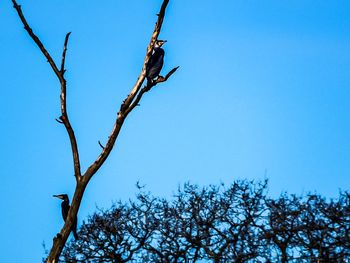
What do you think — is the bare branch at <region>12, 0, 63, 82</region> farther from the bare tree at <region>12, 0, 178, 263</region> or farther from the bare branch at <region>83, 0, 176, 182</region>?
the bare branch at <region>83, 0, 176, 182</region>

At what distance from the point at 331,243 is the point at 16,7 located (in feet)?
59.7

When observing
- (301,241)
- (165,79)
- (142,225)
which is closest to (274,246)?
(301,241)

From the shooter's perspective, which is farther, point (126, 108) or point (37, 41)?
point (37, 41)

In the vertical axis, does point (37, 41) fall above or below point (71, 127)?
above

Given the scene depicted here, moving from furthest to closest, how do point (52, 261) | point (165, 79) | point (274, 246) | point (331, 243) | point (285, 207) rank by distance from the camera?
1. point (285, 207)
2. point (274, 246)
3. point (331, 243)
4. point (165, 79)
5. point (52, 261)

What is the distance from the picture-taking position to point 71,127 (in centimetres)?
790

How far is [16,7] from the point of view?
842 centimetres

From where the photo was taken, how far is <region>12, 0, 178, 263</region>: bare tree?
7488 mm

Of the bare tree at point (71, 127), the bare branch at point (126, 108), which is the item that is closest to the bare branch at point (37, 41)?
the bare tree at point (71, 127)

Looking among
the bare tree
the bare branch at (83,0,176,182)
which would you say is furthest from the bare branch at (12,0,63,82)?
the bare branch at (83,0,176,182)

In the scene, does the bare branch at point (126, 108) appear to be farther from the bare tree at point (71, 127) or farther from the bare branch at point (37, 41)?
the bare branch at point (37, 41)

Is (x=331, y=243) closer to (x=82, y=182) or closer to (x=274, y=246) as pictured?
(x=274, y=246)

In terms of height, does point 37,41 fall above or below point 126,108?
above

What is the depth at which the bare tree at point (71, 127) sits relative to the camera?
7.49 meters
